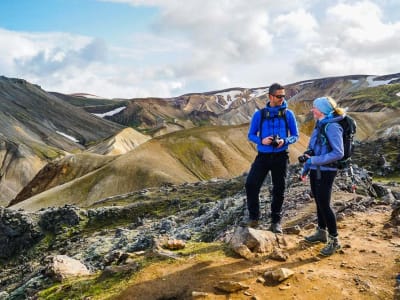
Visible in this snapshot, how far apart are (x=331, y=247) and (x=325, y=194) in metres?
1.37

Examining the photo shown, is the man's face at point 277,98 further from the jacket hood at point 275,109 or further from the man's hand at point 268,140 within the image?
the man's hand at point 268,140

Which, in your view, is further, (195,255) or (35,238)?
(35,238)

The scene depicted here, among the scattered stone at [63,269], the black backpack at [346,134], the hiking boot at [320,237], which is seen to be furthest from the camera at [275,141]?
the scattered stone at [63,269]

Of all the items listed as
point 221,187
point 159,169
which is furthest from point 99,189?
point 221,187

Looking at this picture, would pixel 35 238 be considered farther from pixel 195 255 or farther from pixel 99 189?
pixel 99 189

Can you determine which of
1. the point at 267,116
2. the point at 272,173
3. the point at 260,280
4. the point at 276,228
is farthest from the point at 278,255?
the point at 267,116

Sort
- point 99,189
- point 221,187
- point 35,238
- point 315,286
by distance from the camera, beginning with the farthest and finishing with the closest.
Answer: point 99,189
point 221,187
point 35,238
point 315,286

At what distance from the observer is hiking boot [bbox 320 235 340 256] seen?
1111 cm

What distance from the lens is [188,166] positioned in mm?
113688

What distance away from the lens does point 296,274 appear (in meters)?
10.0

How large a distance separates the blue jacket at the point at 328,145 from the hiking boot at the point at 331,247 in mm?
1806

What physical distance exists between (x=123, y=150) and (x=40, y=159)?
129 ft

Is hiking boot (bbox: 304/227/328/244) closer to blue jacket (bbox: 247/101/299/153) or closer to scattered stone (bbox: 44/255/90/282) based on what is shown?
blue jacket (bbox: 247/101/299/153)

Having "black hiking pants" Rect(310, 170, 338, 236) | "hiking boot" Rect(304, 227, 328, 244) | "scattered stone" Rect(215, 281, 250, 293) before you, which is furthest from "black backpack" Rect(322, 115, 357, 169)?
"scattered stone" Rect(215, 281, 250, 293)
